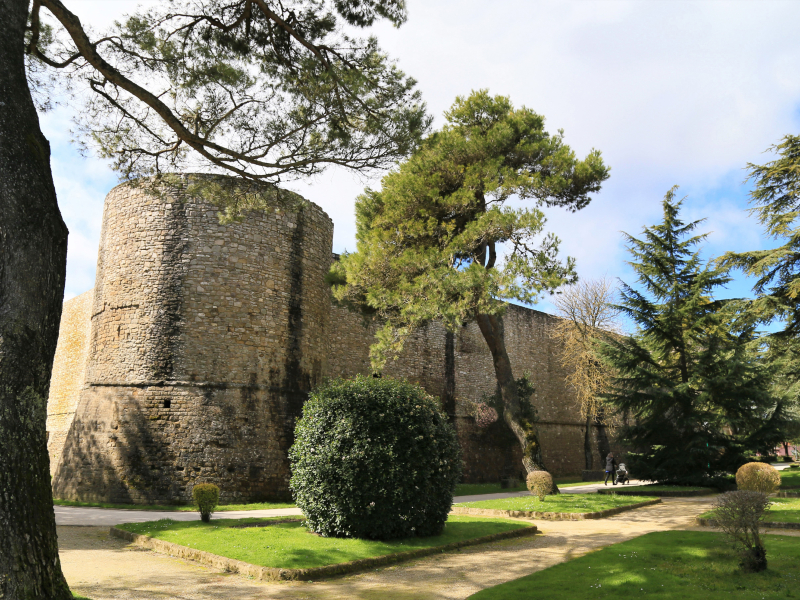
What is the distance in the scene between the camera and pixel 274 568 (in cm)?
538

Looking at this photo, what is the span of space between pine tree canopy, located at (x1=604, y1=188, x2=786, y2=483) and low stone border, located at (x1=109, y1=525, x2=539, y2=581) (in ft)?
31.9

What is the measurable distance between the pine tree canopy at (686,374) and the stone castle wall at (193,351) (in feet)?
29.0

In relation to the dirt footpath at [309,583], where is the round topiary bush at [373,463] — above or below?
above

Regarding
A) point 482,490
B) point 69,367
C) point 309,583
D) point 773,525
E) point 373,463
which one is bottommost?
point 482,490

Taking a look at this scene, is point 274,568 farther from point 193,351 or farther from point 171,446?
point 193,351

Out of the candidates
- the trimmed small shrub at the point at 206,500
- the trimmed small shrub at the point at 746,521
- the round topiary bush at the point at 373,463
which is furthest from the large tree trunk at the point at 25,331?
the trimmed small shrub at the point at 746,521

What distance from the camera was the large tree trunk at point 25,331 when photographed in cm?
354

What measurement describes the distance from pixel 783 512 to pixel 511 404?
17.3 feet

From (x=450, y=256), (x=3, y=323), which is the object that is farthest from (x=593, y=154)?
(x=3, y=323)

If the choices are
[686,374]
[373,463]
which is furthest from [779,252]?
[373,463]

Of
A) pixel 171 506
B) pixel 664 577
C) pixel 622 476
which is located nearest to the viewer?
pixel 664 577

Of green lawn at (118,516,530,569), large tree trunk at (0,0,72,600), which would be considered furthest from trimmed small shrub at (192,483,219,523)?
large tree trunk at (0,0,72,600)

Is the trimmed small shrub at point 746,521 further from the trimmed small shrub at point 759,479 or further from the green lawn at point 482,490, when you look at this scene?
the green lawn at point 482,490

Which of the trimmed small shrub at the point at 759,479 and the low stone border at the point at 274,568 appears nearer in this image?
the low stone border at the point at 274,568
